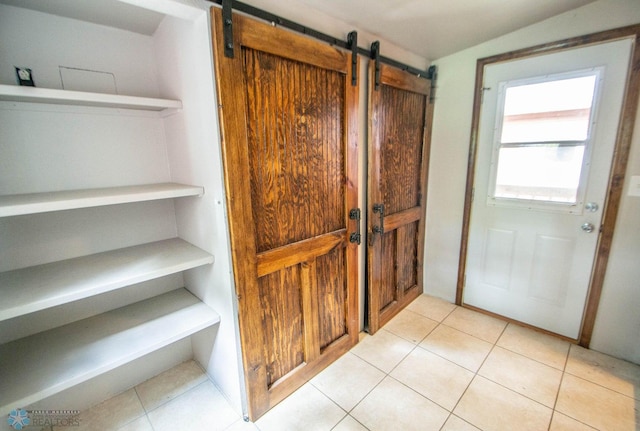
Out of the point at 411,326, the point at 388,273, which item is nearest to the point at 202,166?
the point at 388,273

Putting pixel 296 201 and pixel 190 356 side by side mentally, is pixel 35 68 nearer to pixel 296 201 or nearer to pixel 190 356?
pixel 296 201

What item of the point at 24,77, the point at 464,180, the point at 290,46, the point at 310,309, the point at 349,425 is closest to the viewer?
the point at 24,77

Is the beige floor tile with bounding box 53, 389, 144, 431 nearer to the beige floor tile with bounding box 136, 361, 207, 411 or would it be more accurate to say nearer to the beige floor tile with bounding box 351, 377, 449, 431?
the beige floor tile with bounding box 136, 361, 207, 411

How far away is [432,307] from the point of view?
2596 mm

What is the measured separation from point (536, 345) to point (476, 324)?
410 millimetres

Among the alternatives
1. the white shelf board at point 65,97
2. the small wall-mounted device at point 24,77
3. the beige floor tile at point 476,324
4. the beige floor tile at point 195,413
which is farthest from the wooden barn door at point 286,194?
A: the beige floor tile at point 476,324

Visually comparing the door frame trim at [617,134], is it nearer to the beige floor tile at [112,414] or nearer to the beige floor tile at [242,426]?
the beige floor tile at [242,426]

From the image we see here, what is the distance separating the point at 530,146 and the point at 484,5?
3.44 ft

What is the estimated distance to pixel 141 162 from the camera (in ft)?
5.30

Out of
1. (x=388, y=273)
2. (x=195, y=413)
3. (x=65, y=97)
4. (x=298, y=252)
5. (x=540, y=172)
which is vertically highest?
(x=65, y=97)

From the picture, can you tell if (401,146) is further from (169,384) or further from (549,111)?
(169,384)

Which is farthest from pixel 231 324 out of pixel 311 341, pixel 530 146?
pixel 530 146

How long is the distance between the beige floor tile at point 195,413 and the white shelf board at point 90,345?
0.55 m

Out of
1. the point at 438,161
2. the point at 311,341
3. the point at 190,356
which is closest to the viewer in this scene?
the point at 311,341
